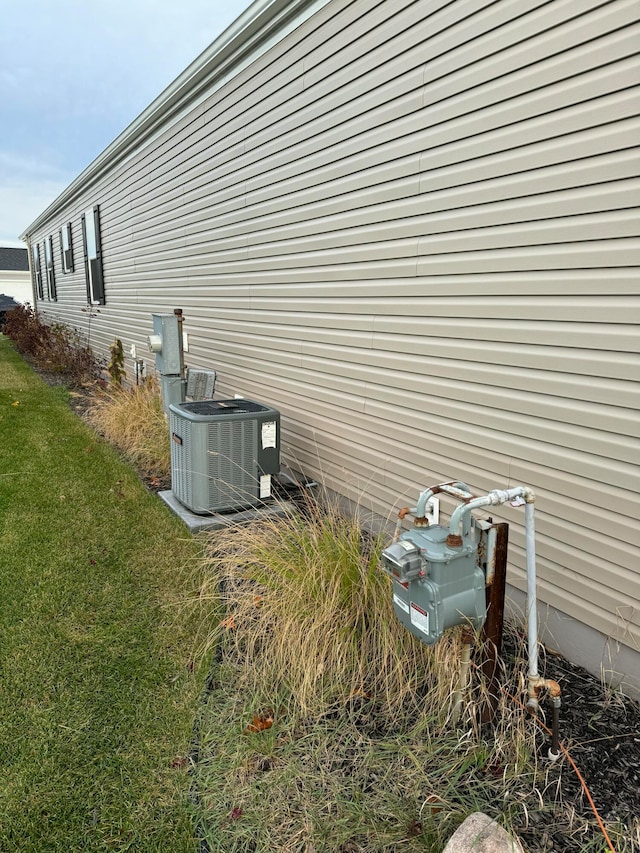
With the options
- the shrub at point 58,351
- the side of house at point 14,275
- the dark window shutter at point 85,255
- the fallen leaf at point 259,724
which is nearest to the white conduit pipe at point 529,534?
the fallen leaf at point 259,724

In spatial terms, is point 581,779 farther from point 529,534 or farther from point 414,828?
point 529,534

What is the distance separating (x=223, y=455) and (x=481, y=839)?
8.78 feet

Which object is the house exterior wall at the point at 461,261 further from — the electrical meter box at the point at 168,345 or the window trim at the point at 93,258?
the window trim at the point at 93,258

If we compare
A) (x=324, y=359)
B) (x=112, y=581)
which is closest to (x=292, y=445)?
(x=324, y=359)

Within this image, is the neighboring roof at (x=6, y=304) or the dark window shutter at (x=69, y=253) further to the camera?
the neighboring roof at (x=6, y=304)

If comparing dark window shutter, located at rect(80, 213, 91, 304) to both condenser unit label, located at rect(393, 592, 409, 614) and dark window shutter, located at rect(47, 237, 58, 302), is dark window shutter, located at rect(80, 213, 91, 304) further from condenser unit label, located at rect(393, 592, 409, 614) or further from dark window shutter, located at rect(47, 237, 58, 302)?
condenser unit label, located at rect(393, 592, 409, 614)

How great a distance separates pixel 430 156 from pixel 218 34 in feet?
10.5

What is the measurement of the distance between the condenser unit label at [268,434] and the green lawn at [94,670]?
82 cm

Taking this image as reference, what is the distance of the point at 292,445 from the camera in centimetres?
461

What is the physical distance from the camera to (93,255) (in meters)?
11.0

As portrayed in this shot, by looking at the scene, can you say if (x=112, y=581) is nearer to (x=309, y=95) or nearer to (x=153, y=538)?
(x=153, y=538)

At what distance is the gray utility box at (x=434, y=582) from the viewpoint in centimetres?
182

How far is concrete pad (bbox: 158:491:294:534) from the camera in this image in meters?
3.76

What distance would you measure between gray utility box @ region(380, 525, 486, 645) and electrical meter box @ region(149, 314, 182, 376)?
12.6 feet
